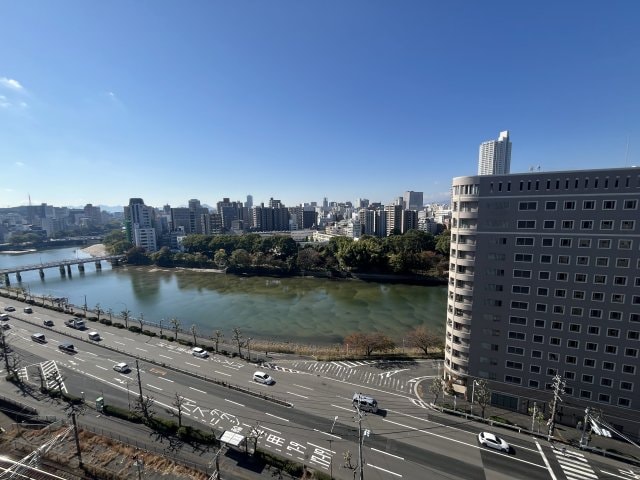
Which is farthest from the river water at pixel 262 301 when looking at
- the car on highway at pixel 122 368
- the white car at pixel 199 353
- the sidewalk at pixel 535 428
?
the sidewalk at pixel 535 428

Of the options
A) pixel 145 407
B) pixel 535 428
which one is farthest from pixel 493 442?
pixel 145 407

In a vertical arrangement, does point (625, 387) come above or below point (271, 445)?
above

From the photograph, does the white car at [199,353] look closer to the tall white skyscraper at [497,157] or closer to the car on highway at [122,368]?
the car on highway at [122,368]

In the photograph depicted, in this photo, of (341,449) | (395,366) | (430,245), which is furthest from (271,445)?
(430,245)

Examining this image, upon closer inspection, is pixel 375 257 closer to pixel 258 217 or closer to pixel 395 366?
pixel 395 366

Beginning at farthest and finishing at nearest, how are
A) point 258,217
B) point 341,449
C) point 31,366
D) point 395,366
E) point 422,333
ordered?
point 258,217
point 422,333
point 395,366
point 31,366
point 341,449

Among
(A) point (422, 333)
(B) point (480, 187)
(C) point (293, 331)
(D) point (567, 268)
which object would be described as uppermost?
(B) point (480, 187)

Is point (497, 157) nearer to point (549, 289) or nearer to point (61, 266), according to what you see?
point (549, 289)
